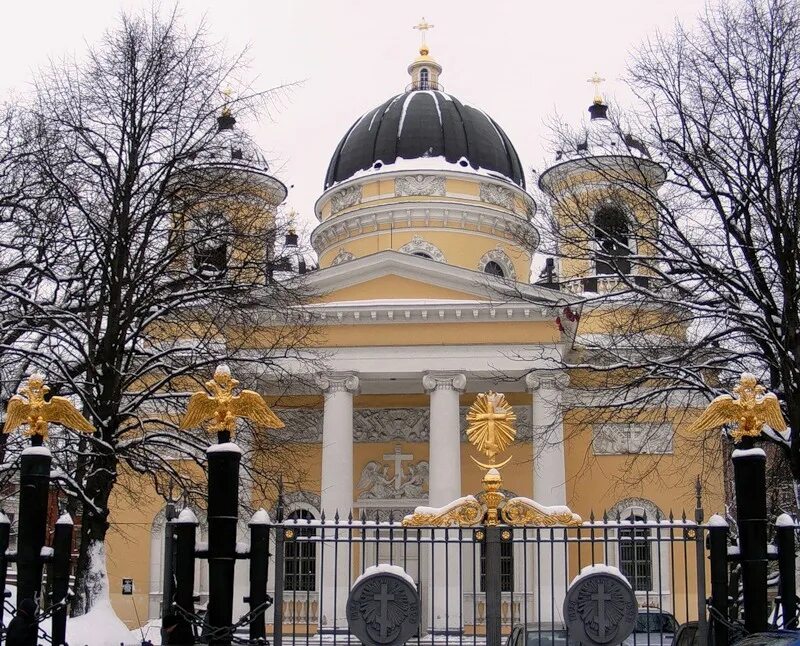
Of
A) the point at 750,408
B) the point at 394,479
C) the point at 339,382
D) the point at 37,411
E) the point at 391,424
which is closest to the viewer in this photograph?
the point at 750,408

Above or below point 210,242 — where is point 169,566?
below

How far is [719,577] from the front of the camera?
32.5 feet

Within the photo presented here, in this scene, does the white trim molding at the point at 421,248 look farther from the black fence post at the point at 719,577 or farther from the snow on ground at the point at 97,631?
the black fence post at the point at 719,577

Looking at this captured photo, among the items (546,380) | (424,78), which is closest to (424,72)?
(424,78)

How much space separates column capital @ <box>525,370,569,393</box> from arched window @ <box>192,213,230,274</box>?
10.3 m

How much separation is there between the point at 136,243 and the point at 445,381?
1062 centimetres

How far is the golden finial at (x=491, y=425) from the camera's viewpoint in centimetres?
1062

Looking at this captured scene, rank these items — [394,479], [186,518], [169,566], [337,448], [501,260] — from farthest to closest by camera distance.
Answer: [501,260] → [394,479] → [337,448] → [169,566] → [186,518]

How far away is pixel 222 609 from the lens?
366 inches

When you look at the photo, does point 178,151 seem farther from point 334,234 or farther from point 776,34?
point 334,234

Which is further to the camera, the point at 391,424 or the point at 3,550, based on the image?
the point at 391,424

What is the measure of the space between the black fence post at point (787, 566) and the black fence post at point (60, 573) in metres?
6.66

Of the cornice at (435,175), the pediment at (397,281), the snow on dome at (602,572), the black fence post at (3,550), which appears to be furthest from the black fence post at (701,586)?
the cornice at (435,175)

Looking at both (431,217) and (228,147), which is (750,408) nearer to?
(228,147)
